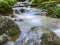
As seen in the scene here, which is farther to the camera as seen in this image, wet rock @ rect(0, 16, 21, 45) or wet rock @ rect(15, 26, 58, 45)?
wet rock @ rect(0, 16, 21, 45)

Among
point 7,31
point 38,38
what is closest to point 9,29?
point 7,31

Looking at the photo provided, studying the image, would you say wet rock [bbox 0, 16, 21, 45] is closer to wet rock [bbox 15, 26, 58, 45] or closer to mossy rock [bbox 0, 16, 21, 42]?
mossy rock [bbox 0, 16, 21, 42]

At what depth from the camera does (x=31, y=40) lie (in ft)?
17.2

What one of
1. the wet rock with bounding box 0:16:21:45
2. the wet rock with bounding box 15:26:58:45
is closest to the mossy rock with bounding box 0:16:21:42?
the wet rock with bounding box 0:16:21:45

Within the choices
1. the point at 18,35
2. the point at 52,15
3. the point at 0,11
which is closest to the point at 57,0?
the point at 52,15

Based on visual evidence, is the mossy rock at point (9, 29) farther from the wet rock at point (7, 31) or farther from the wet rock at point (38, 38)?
the wet rock at point (38, 38)

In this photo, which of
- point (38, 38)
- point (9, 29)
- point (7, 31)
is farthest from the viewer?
point (9, 29)

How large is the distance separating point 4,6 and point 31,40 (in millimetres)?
6419

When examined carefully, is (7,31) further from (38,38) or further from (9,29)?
A: (38,38)

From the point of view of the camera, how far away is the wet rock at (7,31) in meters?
5.68

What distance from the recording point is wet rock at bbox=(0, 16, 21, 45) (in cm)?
568

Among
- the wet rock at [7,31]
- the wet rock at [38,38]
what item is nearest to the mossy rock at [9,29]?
the wet rock at [7,31]

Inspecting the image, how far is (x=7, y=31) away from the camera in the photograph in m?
5.97

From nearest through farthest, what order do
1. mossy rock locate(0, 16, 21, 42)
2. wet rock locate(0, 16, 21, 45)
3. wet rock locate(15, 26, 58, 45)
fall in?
wet rock locate(15, 26, 58, 45) → wet rock locate(0, 16, 21, 45) → mossy rock locate(0, 16, 21, 42)
